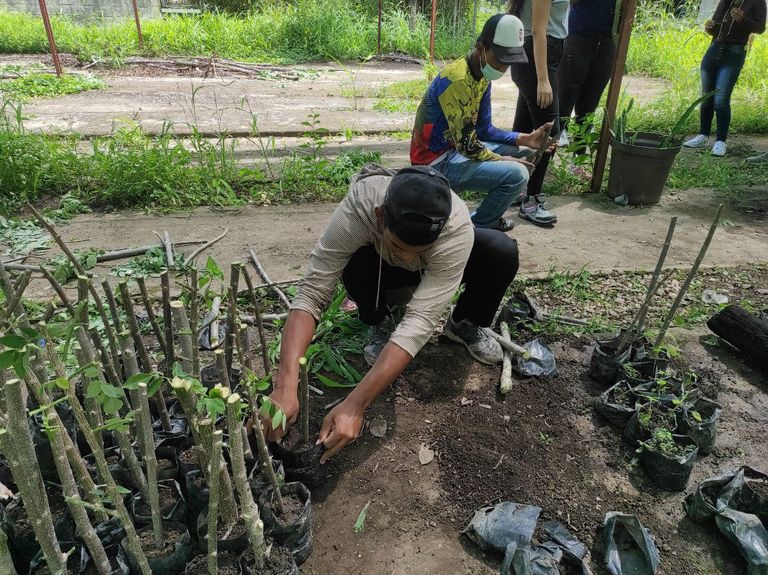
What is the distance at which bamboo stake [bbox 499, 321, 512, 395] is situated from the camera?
254cm

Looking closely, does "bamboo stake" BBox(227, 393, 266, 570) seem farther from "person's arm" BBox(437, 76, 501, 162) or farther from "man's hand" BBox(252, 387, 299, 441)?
"person's arm" BBox(437, 76, 501, 162)

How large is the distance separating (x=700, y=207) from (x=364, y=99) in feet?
15.5

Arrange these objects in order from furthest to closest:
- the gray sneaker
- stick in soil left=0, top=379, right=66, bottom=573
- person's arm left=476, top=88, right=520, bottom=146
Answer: person's arm left=476, top=88, right=520, bottom=146, the gray sneaker, stick in soil left=0, top=379, right=66, bottom=573

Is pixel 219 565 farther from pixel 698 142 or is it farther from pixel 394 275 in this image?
pixel 698 142

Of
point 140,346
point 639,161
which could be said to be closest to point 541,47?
point 639,161

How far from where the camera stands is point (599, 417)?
8.02 feet

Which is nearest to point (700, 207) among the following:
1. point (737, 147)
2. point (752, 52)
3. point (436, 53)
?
point (737, 147)

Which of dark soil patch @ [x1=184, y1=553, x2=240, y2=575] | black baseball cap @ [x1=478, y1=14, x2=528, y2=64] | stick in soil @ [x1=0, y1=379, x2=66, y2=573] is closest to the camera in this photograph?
stick in soil @ [x1=0, y1=379, x2=66, y2=573]

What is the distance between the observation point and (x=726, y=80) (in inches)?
221

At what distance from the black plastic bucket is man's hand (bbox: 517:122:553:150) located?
1.23 metres

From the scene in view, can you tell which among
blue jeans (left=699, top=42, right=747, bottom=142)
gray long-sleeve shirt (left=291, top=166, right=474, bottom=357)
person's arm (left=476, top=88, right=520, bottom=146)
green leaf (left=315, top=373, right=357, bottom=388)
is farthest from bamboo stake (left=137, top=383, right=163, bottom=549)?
blue jeans (left=699, top=42, right=747, bottom=142)

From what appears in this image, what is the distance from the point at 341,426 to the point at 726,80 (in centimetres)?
585

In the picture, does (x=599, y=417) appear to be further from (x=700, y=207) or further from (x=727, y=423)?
(x=700, y=207)

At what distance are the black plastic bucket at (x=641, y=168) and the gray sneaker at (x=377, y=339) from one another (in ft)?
9.45
